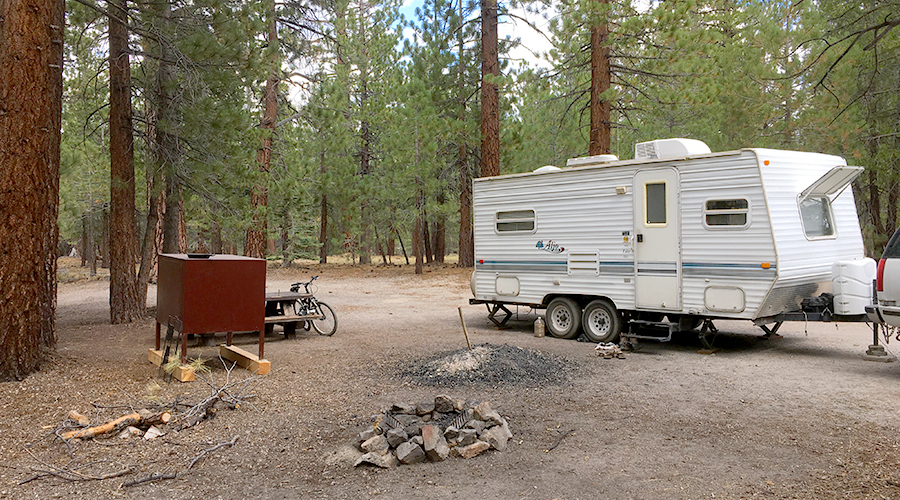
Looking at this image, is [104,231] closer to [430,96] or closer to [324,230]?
[324,230]

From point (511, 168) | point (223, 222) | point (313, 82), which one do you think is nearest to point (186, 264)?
point (223, 222)

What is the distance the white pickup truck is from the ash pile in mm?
4724

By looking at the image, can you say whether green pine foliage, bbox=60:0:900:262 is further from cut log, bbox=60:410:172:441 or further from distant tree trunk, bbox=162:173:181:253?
cut log, bbox=60:410:172:441

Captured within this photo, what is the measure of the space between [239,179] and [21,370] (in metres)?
6.67

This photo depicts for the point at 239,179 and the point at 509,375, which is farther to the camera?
the point at 239,179

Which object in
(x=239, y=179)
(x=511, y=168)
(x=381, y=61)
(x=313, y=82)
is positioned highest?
(x=381, y=61)

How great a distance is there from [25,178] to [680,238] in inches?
314

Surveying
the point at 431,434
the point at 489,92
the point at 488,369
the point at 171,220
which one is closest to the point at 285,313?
the point at 171,220

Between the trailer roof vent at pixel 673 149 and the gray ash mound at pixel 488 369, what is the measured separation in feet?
11.5

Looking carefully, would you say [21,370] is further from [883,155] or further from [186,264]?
[883,155]

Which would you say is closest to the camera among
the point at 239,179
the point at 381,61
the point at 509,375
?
the point at 509,375

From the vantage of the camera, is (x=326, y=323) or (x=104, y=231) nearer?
(x=326, y=323)

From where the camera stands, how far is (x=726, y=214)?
851cm

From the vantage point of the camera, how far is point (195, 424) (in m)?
5.48
